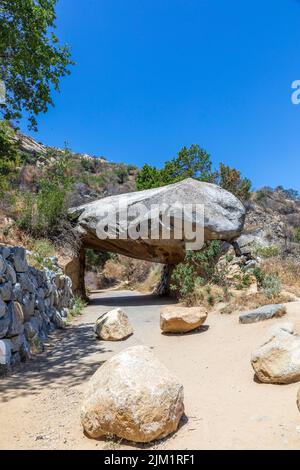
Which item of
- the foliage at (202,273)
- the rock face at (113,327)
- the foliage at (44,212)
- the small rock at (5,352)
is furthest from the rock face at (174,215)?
the small rock at (5,352)

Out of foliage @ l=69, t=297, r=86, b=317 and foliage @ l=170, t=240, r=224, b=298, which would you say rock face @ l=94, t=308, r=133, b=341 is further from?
foliage @ l=69, t=297, r=86, b=317

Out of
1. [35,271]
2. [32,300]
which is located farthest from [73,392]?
[35,271]

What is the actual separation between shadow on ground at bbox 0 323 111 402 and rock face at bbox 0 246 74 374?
0.20m

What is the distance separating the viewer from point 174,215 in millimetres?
9703

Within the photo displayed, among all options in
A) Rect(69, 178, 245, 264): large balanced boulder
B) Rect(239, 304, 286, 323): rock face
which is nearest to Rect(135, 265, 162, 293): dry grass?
Rect(69, 178, 245, 264): large balanced boulder

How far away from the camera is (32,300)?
19.2 ft

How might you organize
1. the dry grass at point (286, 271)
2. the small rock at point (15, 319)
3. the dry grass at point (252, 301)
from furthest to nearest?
the dry grass at point (286, 271), the dry grass at point (252, 301), the small rock at point (15, 319)

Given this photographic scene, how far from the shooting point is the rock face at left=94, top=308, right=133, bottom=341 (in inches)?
238

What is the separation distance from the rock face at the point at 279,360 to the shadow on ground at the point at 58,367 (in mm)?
2022

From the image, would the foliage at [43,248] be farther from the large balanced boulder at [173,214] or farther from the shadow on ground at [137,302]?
the shadow on ground at [137,302]

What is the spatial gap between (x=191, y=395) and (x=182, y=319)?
2458 millimetres

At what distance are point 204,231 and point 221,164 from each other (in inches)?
384

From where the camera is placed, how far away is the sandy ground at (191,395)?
2500 millimetres

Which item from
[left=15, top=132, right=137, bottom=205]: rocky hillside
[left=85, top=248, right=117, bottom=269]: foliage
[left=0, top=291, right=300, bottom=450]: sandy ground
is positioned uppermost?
[left=15, top=132, right=137, bottom=205]: rocky hillside
